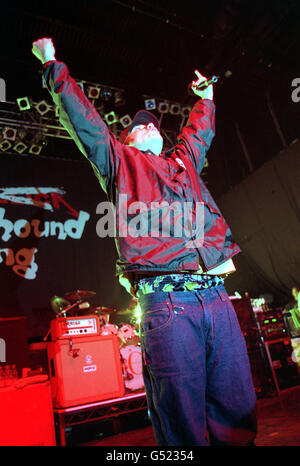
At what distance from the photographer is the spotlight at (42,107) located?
5.25 metres

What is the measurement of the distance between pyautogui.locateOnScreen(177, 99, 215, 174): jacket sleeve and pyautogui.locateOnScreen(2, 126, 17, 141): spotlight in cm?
450

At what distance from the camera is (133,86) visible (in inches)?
229

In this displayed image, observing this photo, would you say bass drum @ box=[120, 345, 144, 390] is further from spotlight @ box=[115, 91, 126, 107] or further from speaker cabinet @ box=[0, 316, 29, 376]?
spotlight @ box=[115, 91, 126, 107]

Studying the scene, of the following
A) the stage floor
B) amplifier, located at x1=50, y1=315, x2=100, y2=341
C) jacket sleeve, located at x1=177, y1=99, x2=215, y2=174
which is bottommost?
the stage floor

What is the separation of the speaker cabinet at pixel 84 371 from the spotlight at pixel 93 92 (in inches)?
160

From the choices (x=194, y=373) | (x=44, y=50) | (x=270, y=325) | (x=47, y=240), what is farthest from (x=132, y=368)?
(x=44, y=50)

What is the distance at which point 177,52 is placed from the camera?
5520 mm

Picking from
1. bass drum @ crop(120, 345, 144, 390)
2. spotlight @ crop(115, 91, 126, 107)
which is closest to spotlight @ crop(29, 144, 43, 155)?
spotlight @ crop(115, 91, 126, 107)

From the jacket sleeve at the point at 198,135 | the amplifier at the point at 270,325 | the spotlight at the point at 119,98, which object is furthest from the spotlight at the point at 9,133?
the amplifier at the point at 270,325

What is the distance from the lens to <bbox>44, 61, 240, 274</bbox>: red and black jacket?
124cm

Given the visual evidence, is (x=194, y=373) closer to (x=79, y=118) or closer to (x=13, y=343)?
(x=79, y=118)
